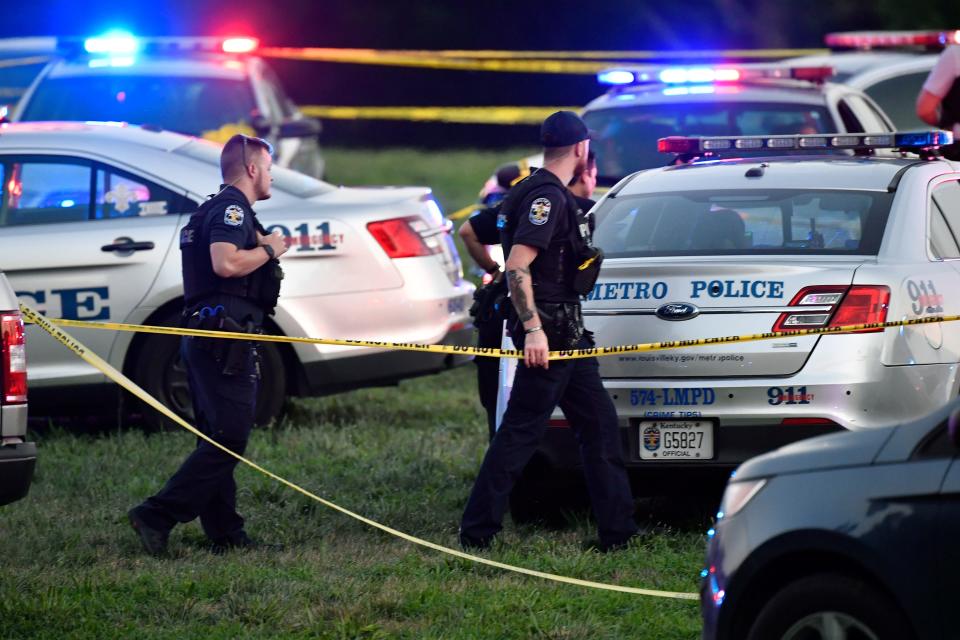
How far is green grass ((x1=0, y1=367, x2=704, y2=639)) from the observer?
5402mm

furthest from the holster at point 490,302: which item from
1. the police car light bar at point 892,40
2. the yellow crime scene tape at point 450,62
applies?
the yellow crime scene tape at point 450,62

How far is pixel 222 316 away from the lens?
6.38 m

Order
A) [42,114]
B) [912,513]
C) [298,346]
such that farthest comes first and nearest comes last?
1. [42,114]
2. [298,346]
3. [912,513]

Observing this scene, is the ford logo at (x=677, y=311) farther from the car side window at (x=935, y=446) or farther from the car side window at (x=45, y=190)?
the car side window at (x=45, y=190)

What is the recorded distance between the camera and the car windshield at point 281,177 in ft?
29.2

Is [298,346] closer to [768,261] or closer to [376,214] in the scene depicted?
[376,214]

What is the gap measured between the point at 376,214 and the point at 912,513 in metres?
5.13

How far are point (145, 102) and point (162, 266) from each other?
431 cm

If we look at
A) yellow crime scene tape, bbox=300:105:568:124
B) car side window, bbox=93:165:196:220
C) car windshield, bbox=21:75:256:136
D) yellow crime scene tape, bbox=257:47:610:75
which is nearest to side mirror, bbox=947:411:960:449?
car side window, bbox=93:165:196:220

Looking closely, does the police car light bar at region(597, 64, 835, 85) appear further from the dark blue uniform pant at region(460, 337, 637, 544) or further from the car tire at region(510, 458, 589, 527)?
the dark blue uniform pant at region(460, 337, 637, 544)

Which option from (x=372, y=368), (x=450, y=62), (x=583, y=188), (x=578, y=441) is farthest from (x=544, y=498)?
(x=450, y=62)

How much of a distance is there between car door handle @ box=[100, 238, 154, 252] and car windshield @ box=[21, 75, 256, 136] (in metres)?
3.94

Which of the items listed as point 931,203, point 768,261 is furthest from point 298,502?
point 931,203

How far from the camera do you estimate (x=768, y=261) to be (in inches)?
243
